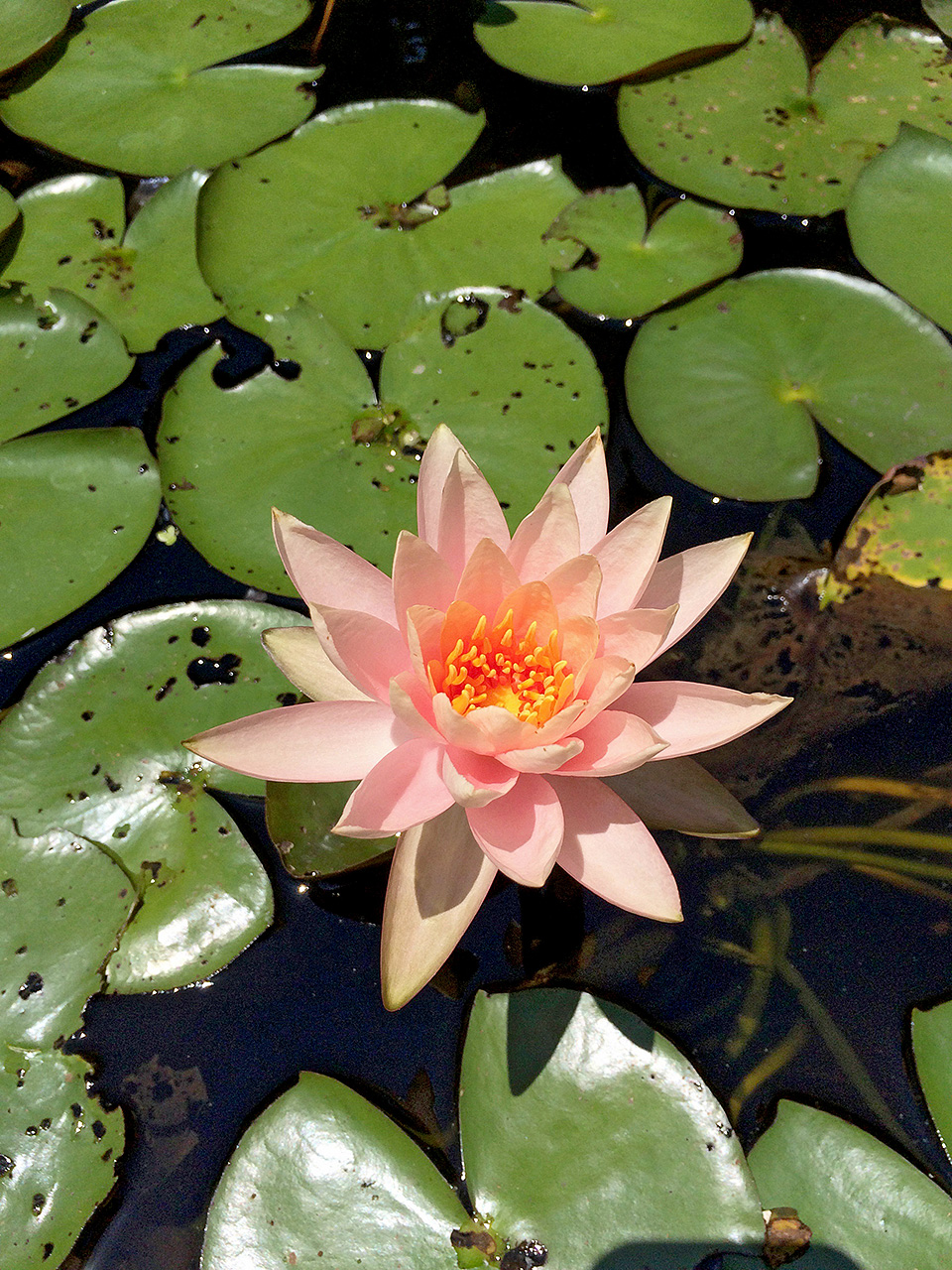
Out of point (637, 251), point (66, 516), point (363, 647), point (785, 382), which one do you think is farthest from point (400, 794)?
point (637, 251)

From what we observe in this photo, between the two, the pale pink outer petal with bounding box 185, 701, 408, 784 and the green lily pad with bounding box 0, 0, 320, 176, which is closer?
the pale pink outer petal with bounding box 185, 701, 408, 784

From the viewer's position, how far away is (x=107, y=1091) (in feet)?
6.29

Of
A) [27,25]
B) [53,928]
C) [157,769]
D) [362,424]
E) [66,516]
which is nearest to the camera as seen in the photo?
[53,928]

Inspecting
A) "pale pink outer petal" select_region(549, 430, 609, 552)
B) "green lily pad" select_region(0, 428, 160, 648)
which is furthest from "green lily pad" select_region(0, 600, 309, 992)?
"pale pink outer petal" select_region(549, 430, 609, 552)

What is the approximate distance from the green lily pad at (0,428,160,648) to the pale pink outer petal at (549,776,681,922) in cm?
146

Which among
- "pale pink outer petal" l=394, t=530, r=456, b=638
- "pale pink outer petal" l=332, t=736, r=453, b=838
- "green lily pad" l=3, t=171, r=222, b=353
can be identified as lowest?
"pale pink outer petal" l=332, t=736, r=453, b=838

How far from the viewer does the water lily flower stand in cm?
160

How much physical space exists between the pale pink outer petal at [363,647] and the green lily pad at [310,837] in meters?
0.40

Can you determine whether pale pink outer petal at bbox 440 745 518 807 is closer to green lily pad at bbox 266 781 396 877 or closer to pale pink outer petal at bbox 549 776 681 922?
pale pink outer petal at bbox 549 776 681 922

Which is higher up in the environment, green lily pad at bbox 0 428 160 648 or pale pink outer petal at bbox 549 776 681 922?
green lily pad at bbox 0 428 160 648

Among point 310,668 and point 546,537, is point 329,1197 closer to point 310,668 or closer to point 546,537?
point 310,668

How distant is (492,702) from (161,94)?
2.82 m

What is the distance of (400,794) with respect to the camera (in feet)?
5.39

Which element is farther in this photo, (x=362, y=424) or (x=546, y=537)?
(x=362, y=424)
